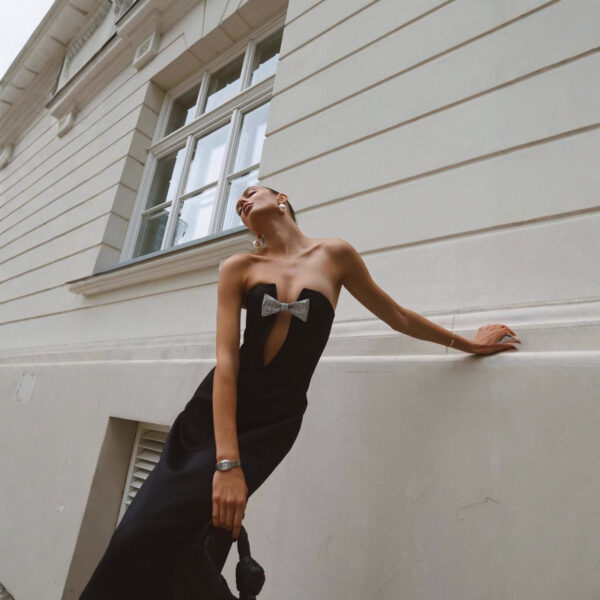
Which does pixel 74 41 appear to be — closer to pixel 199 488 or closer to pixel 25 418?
pixel 25 418

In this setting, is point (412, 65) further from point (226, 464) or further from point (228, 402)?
point (226, 464)

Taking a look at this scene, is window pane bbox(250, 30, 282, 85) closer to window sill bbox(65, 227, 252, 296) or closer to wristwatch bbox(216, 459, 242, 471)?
window sill bbox(65, 227, 252, 296)

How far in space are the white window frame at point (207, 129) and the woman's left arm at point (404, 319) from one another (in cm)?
201

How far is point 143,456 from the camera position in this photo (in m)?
3.11

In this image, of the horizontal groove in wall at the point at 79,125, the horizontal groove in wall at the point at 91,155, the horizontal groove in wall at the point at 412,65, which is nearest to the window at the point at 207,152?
the horizontal groove in wall at the point at 91,155

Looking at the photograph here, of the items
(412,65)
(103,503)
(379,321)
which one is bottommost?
(103,503)

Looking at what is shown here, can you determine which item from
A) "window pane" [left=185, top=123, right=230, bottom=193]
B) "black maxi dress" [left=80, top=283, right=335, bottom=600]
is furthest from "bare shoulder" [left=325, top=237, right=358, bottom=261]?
"window pane" [left=185, top=123, right=230, bottom=193]

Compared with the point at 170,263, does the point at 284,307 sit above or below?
below

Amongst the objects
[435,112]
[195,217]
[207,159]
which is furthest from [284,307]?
[207,159]

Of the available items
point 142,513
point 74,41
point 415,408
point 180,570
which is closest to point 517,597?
point 415,408

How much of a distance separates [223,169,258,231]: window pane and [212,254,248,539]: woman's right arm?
2192 mm

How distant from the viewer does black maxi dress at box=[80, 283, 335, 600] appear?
1.07m

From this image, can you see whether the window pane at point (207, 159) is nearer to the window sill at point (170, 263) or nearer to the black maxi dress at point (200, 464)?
the window sill at point (170, 263)

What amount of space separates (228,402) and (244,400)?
2.1 inches
